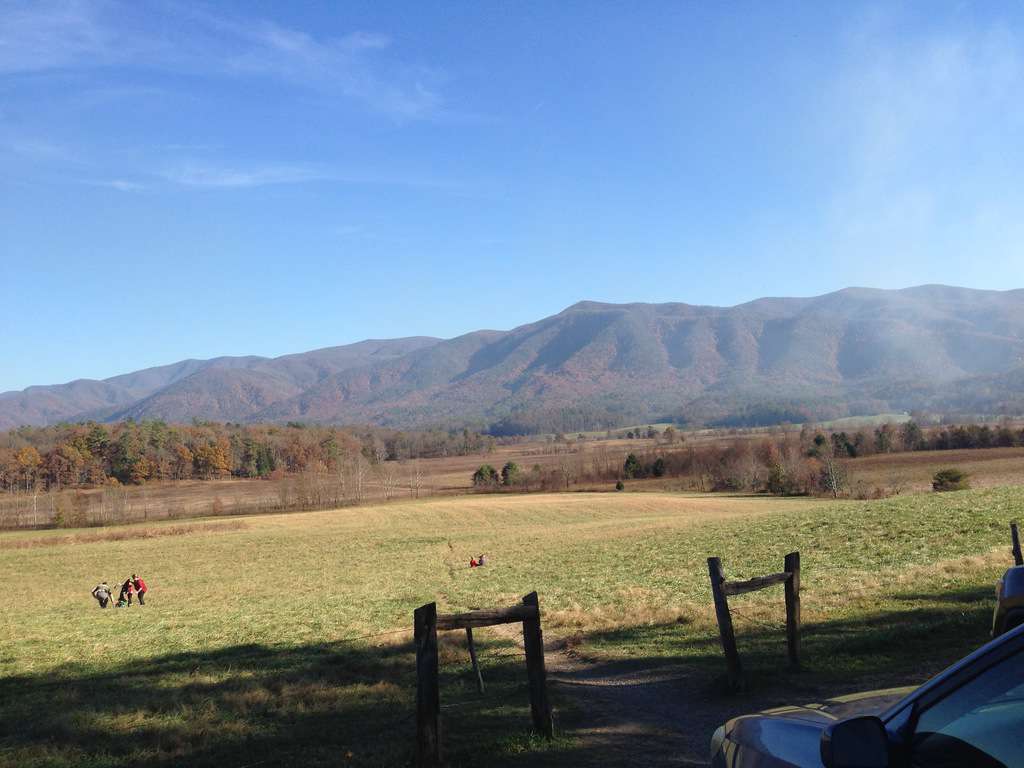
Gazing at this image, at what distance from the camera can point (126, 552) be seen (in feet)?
168

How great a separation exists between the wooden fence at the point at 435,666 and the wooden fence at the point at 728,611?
272 centimetres

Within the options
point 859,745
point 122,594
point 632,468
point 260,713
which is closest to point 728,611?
point 260,713

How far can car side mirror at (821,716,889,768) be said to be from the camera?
249 cm

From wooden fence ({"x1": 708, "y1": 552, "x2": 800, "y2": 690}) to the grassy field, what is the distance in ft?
1.00

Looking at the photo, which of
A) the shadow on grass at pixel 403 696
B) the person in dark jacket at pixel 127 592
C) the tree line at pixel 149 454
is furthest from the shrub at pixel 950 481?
the tree line at pixel 149 454

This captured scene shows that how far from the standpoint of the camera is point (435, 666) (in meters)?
6.94

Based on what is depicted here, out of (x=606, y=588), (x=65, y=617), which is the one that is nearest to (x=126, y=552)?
(x=65, y=617)

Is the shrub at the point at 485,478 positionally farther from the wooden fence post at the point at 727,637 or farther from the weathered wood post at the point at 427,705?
the weathered wood post at the point at 427,705

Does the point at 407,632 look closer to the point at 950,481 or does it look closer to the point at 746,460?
the point at 950,481

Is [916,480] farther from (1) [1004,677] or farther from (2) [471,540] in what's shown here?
(1) [1004,677]

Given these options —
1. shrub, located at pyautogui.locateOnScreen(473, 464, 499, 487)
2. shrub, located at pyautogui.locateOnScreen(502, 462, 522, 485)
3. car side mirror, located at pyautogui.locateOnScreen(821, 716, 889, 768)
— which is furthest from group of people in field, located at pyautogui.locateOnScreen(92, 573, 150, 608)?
shrub, located at pyautogui.locateOnScreen(473, 464, 499, 487)

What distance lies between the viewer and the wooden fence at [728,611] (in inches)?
366

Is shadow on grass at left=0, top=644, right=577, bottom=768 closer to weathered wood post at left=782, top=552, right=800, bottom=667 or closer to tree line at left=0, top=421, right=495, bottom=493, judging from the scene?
weathered wood post at left=782, top=552, right=800, bottom=667

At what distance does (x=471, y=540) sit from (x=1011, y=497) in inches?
1198
